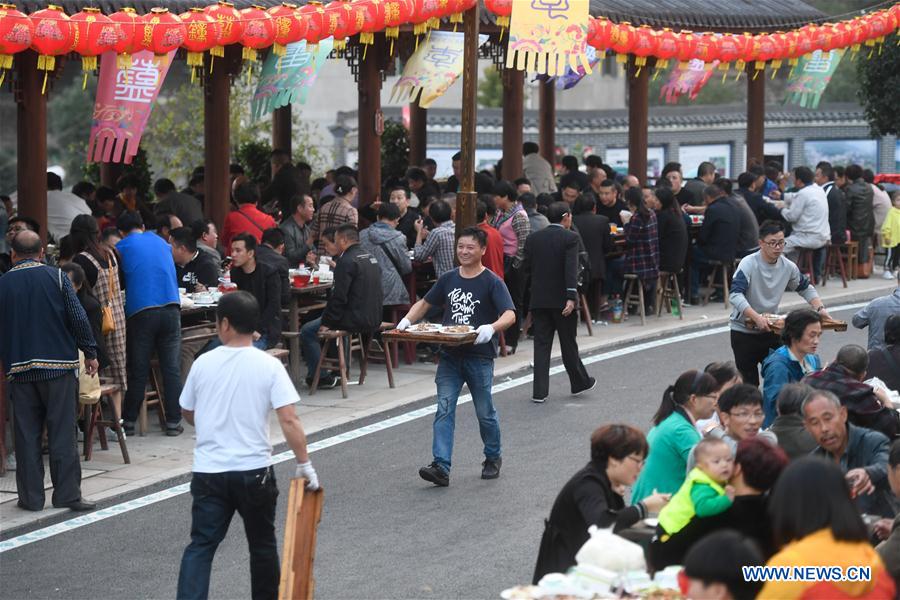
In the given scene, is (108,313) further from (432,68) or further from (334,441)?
(432,68)

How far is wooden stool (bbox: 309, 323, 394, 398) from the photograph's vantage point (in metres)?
13.3

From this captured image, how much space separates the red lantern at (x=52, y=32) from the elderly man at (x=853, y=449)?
810 cm

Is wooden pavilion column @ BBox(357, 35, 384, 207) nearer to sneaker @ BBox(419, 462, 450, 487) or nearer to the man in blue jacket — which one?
the man in blue jacket

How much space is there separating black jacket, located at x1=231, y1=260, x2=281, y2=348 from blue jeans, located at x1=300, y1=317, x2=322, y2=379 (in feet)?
3.67

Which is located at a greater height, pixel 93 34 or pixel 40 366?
pixel 93 34

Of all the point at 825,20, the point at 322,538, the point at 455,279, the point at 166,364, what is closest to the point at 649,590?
the point at 322,538

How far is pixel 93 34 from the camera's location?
13.1 m

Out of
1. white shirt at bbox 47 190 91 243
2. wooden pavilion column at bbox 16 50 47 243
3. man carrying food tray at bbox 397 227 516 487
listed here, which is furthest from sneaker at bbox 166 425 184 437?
white shirt at bbox 47 190 91 243

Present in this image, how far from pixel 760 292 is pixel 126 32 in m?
6.28

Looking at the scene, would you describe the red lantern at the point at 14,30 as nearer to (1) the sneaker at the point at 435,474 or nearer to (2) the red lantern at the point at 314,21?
(2) the red lantern at the point at 314,21

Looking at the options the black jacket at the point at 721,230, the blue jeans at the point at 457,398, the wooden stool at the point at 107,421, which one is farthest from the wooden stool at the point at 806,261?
the wooden stool at the point at 107,421

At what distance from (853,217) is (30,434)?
577 inches

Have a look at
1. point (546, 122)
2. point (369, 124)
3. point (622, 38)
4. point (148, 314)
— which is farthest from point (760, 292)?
point (546, 122)

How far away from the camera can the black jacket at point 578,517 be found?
6355mm
